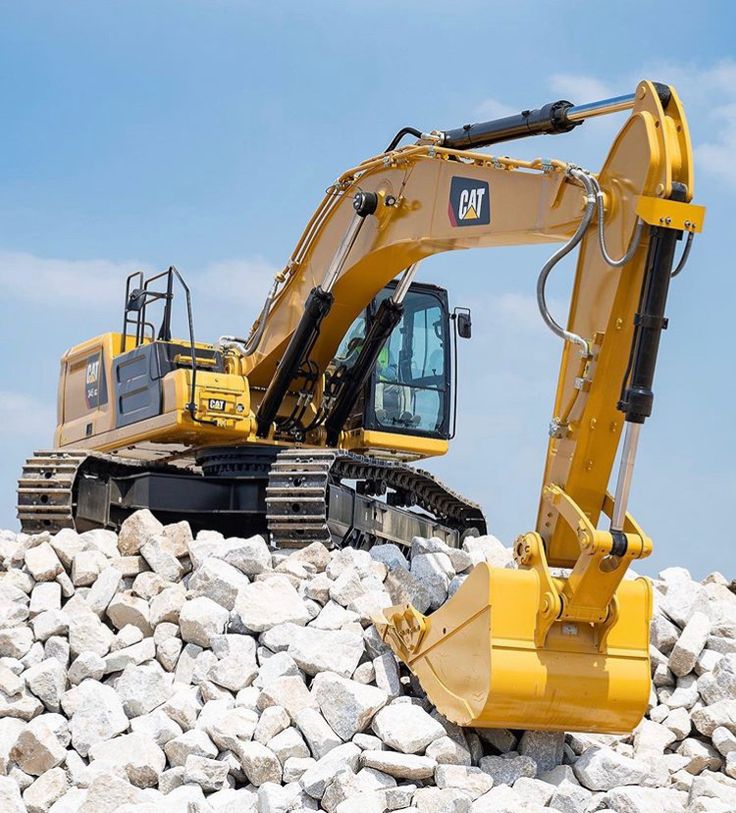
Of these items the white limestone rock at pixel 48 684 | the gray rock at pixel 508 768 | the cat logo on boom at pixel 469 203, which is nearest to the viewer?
the gray rock at pixel 508 768

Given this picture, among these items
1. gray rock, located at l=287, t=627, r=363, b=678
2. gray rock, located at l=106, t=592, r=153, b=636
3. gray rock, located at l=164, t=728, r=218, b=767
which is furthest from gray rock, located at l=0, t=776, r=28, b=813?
gray rock, located at l=287, t=627, r=363, b=678

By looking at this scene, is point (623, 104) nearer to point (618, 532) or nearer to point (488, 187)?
point (488, 187)

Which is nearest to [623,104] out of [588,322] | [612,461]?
[588,322]

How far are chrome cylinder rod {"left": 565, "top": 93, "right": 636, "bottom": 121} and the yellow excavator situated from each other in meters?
0.01

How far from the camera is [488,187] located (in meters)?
8.47

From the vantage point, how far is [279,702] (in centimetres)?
732

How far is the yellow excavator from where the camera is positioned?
22.5 ft

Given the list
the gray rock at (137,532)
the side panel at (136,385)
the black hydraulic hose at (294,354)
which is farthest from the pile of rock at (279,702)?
the side panel at (136,385)

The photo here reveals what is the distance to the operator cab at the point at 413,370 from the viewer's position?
11133 millimetres

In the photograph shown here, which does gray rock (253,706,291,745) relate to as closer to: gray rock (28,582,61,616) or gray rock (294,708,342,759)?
gray rock (294,708,342,759)

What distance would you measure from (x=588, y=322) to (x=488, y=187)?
62.5 inches

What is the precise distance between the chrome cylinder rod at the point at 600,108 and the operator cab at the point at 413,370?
339 cm

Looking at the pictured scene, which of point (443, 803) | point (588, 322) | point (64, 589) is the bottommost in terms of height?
point (443, 803)

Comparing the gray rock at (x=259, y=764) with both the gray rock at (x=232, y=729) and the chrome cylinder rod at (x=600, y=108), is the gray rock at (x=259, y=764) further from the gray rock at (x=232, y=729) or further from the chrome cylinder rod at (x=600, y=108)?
the chrome cylinder rod at (x=600, y=108)
